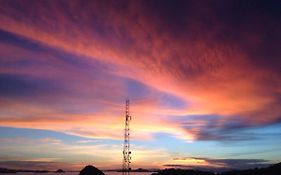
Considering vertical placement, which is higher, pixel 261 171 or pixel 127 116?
pixel 127 116

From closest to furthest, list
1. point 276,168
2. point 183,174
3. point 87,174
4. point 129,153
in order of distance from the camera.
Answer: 1. point 276,168
2. point 129,153
3. point 87,174
4. point 183,174

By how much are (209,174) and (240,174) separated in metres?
40.1

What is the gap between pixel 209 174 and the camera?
5157 inches

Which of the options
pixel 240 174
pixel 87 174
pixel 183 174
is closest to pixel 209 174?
pixel 183 174

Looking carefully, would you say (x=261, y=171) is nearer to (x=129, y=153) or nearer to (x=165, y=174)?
(x=129, y=153)

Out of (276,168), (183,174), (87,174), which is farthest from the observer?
(183,174)

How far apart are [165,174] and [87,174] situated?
110 feet

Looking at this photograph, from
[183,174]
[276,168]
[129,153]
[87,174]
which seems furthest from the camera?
[183,174]

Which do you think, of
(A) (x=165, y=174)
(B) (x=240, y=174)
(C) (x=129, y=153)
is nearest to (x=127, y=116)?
(C) (x=129, y=153)

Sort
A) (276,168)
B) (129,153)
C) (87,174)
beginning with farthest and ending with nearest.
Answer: (87,174)
(129,153)
(276,168)

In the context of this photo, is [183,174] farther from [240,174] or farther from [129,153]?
[129,153]

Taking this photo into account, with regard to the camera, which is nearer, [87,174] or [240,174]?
[240,174]

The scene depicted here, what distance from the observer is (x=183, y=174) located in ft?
412

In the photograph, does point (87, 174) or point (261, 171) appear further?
point (87, 174)
